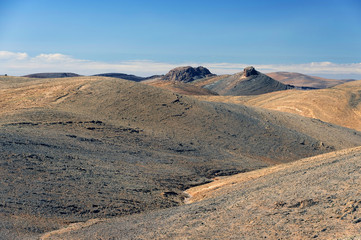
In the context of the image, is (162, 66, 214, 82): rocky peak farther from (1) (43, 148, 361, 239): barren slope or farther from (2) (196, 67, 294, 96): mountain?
(1) (43, 148, 361, 239): barren slope

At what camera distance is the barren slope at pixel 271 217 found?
797 centimetres

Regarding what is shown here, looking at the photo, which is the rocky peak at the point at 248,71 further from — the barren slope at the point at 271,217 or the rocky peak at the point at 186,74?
the barren slope at the point at 271,217

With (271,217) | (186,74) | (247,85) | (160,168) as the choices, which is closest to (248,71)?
(247,85)

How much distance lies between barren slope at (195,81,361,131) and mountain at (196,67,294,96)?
A: 67.6 ft

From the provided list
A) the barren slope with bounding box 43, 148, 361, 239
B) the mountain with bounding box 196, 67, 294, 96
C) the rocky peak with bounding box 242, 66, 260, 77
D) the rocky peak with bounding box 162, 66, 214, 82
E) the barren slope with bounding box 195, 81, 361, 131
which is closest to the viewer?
the barren slope with bounding box 43, 148, 361, 239

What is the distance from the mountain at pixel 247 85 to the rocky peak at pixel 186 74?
28877 mm

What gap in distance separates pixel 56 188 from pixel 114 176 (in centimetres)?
321

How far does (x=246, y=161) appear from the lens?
75.3 ft

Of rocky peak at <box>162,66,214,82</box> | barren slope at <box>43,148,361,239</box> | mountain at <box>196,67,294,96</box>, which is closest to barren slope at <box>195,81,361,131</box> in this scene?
mountain at <box>196,67,294,96</box>

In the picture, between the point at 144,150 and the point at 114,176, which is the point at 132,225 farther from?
the point at 144,150

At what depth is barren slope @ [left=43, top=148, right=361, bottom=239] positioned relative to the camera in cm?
797

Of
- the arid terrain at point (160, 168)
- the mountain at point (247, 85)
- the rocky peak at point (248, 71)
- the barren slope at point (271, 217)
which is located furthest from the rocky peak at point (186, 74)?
the barren slope at point (271, 217)

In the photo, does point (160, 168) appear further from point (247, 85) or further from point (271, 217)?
point (247, 85)

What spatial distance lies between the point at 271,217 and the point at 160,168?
1057cm
